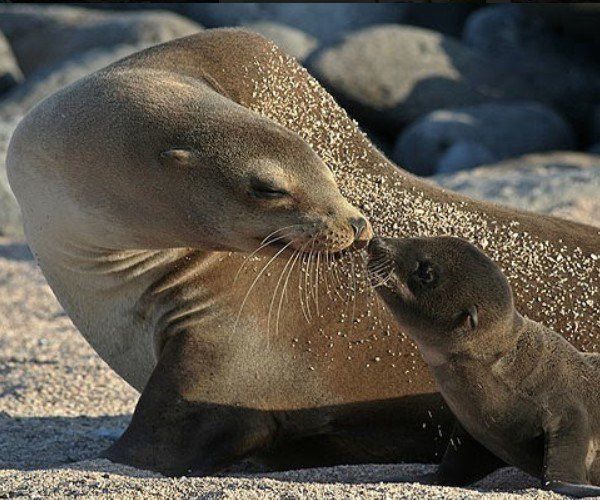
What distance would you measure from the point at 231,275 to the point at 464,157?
1442cm

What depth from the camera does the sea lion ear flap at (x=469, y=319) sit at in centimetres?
593

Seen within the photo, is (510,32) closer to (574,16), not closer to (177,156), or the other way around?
(574,16)

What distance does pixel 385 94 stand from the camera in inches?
876

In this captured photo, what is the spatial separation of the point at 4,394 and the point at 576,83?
1685cm

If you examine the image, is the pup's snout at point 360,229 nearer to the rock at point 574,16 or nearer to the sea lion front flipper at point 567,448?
the sea lion front flipper at point 567,448

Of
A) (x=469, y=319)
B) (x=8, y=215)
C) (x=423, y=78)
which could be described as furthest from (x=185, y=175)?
(x=423, y=78)

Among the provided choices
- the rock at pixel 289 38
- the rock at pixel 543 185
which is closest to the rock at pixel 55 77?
the rock at pixel 289 38

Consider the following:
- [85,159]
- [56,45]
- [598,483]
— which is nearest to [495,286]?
[598,483]

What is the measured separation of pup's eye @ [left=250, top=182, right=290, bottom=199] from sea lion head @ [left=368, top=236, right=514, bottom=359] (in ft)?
1.87

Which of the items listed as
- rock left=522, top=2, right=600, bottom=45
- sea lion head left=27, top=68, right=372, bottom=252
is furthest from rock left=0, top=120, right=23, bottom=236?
rock left=522, top=2, right=600, bottom=45

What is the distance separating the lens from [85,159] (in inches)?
243

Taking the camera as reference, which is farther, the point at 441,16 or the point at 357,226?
the point at 441,16

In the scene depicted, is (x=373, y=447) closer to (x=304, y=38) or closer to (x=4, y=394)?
(x=4, y=394)

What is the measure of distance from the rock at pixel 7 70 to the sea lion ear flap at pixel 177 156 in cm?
1830
